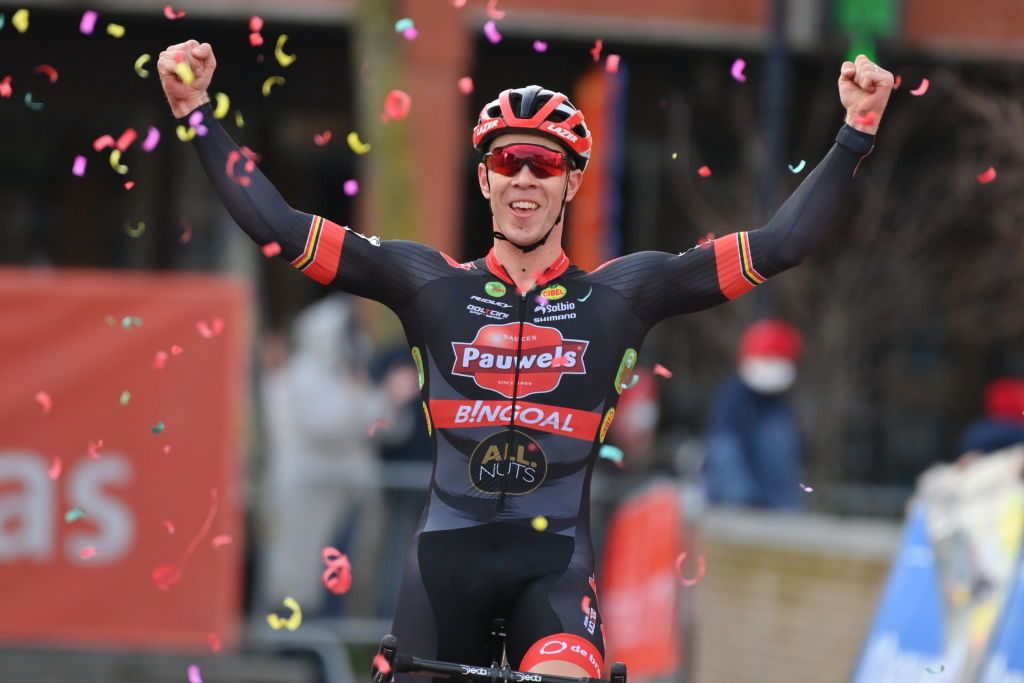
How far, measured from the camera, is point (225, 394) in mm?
11664

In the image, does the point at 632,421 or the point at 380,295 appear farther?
the point at 632,421

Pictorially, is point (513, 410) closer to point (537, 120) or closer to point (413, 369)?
point (537, 120)

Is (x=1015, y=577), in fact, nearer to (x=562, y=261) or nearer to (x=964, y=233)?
(x=562, y=261)

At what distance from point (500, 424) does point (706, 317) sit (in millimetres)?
16776

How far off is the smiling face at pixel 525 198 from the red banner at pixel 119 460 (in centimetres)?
576

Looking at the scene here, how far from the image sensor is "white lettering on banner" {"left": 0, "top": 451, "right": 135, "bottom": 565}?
11.3 m

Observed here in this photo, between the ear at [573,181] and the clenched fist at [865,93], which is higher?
the clenched fist at [865,93]

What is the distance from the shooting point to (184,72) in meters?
5.91

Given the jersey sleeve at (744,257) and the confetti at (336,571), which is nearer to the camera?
the jersey sleeve at (744,257)

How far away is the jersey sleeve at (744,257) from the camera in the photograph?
5.96 metres

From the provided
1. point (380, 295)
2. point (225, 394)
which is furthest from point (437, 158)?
point (380, 295)

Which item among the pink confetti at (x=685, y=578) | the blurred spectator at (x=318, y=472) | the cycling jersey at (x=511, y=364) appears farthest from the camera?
the blurred spectator at (x=318, y=472)

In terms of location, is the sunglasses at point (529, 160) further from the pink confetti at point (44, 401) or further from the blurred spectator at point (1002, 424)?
the blurred spectator at point (1002, 424)

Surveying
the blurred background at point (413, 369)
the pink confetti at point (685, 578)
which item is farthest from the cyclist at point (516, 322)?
the pink confetti at point (685, 578)
